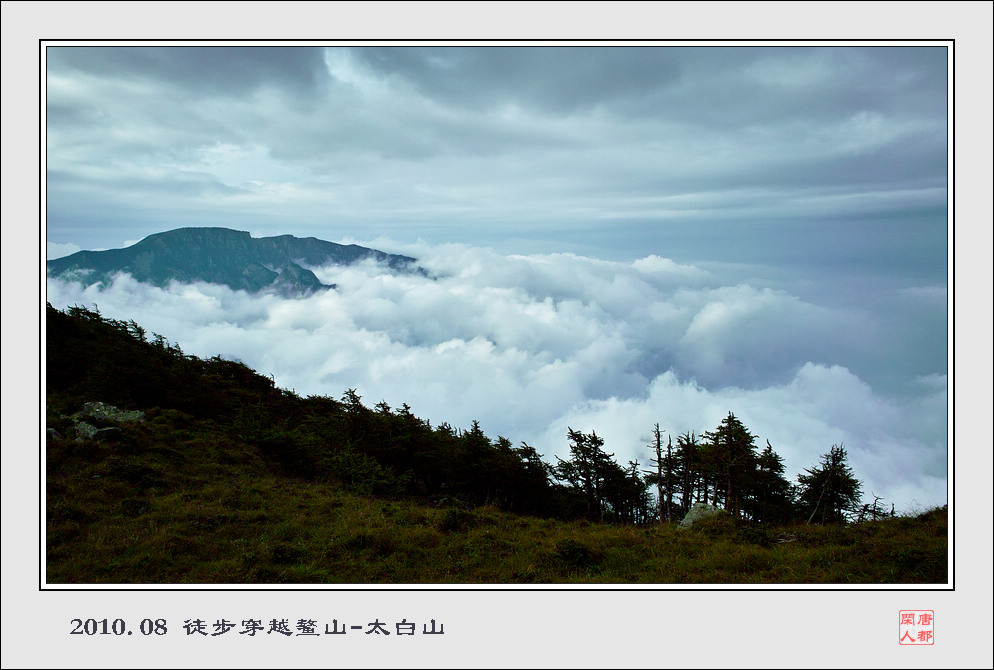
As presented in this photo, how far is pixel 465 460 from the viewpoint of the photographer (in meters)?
16.7

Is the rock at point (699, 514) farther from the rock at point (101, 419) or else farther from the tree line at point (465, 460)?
the rock at point (101, 419)

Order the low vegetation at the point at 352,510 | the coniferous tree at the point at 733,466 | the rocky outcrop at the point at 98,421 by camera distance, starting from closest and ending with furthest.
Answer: the low vegetation at the point at 352,510, the rocky outcrop at the point at 98,421, the coniferous tree at the point at 733,466

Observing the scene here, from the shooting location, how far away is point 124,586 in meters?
6.49

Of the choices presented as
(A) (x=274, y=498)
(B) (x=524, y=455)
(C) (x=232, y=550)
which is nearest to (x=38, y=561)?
(C) (x=232, y=550)

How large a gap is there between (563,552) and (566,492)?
28.8ft

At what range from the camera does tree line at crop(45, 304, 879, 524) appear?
15852 millimetres

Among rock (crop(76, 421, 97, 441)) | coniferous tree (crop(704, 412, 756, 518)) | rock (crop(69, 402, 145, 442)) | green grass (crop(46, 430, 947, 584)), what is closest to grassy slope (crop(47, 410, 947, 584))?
green grass (crop(46, 430, 947, 584))

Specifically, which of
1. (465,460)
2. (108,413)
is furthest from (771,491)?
(108,413)

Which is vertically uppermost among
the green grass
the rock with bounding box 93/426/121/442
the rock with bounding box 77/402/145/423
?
the rock with bounding box 77/402/145/423

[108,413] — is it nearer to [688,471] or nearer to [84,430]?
[84,430]

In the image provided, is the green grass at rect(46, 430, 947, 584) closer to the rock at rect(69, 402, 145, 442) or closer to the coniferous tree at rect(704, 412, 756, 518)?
the rock at rect(69, 402, 145, 442)

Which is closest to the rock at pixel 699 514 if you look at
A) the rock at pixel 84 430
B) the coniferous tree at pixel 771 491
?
the coniferous tree at pixel 771 491

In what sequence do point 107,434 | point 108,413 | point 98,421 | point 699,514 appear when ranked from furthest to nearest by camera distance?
1. point 108,413
2. point 98,421
3. point 107,434
4. point 699,514

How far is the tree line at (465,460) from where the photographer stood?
1585 cm
